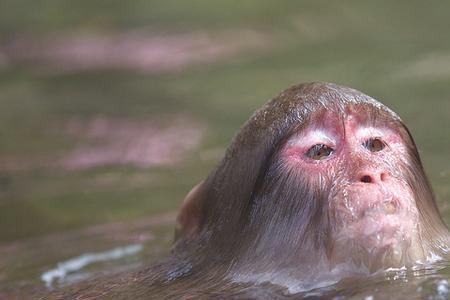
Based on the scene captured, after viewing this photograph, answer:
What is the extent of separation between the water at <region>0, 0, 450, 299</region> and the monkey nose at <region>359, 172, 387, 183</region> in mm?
316

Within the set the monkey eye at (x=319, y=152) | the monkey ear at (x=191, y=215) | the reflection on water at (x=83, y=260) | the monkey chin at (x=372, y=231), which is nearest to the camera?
the monkey chin at (x=372, y=231)

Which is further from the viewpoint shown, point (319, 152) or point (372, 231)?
point (319, 152)

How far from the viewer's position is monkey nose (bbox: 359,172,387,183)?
3.37 meters

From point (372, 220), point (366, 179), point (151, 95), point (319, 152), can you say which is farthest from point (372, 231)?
point (151, 95)

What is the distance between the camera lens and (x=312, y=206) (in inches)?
135

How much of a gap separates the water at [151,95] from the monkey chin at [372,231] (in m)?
0.11

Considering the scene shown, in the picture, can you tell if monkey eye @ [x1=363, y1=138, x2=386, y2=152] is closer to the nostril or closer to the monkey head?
the monkey head

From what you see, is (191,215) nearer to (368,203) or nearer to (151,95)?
(368,203)

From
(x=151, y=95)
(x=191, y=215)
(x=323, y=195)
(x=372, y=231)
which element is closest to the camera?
(x=372, y=231)

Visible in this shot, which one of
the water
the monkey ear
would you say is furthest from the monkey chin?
the monkey ear

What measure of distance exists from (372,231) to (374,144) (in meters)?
0.33

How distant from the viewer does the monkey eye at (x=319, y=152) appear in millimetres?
3482

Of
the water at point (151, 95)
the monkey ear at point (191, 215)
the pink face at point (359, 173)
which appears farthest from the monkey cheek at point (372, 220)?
the monkey ear at point (191, 215)

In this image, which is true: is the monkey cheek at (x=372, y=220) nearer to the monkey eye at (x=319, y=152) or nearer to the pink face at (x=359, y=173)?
the pink face at (x=359, y=173)
